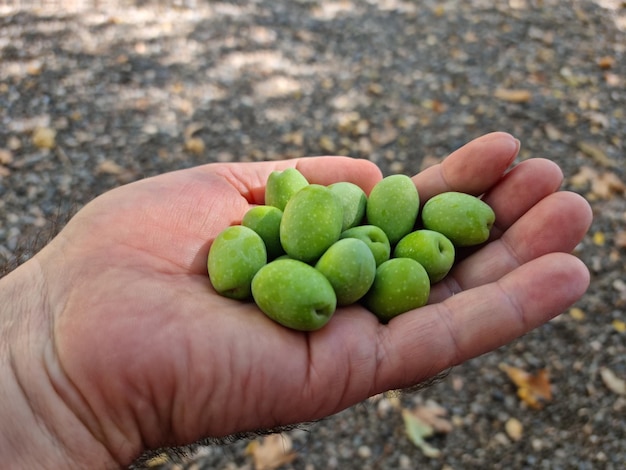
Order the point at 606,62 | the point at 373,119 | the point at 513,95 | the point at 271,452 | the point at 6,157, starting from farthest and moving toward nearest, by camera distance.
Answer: the point at 606,62, the point at 513,95, the point at 373,119, the point at 6,157, the point at 271,452

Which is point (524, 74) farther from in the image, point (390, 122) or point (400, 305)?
point (400, 305)

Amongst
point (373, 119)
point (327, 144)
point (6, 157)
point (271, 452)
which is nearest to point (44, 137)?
point (6, 157)

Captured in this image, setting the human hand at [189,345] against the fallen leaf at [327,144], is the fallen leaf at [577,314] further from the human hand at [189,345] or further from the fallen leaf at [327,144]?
the fallen leaf at [327,144]

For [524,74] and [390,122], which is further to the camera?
[524,74]

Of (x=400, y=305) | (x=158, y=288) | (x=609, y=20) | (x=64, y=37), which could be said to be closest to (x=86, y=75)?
(x=64, y=37)

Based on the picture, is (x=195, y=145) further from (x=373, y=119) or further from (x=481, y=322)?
(x=481, y=322)

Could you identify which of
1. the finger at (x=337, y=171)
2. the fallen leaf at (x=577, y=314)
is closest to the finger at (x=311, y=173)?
Answer: the finger at (x=337, y=171)

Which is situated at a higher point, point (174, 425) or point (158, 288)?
point (158, 288)

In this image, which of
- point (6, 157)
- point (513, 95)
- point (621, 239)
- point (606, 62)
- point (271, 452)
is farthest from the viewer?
point (606, 62)
